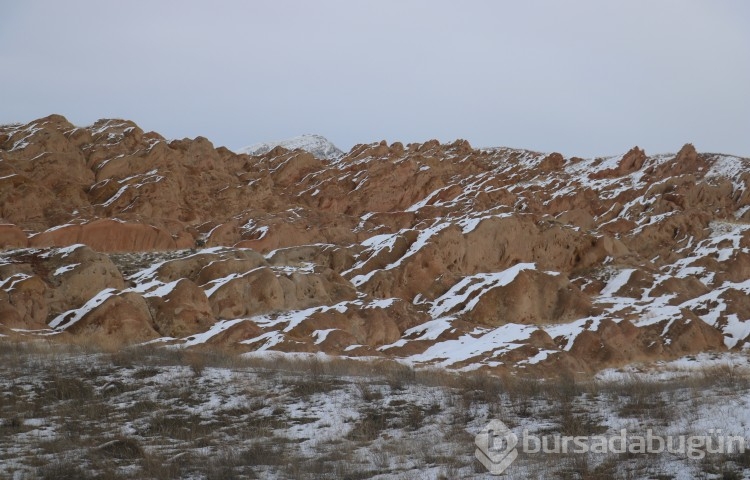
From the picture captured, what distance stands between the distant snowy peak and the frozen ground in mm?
127755

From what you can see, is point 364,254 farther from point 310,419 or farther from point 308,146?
point 308,146

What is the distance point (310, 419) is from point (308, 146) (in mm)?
136442

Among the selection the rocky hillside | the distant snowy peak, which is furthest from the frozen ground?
the distant snowy peak

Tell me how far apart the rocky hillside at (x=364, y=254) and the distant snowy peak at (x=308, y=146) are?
59812 millimetres

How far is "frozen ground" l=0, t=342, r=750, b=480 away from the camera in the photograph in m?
9.11

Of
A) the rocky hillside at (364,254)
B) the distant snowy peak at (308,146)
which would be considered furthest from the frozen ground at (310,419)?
the distant snowy peak at (308,146)

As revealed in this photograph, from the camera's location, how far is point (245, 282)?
31.9 metres

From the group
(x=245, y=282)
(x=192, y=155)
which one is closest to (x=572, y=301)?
(x=245, y=282)

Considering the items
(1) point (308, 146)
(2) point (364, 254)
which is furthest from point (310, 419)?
(1) point (308, 146)

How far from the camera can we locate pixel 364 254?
4262cm

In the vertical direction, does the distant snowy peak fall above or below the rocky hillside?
above

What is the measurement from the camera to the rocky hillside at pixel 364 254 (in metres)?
28.0

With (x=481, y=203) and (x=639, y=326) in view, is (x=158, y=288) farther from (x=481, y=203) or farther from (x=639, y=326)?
(x=481, y=203)

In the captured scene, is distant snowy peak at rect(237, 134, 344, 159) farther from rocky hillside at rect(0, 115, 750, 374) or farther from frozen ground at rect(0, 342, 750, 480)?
frozen ground at rect(0, 342, 750, 480)
